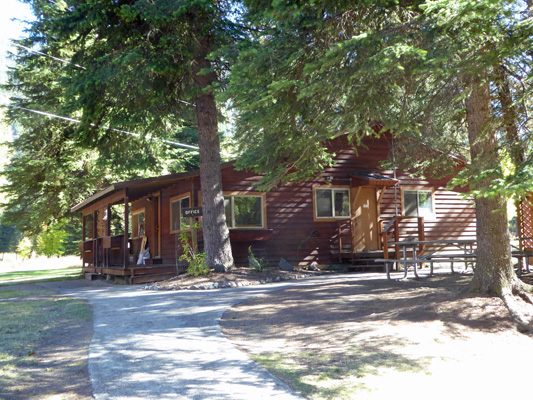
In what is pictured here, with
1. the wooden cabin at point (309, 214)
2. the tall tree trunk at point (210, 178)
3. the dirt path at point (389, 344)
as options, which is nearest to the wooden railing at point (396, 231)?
the wooden cabin at point (309, 214)

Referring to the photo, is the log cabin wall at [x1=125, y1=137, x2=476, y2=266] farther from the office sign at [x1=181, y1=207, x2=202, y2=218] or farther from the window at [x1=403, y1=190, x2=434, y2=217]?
the office sign at [x1=181, y1=207, x2=202, y2=218]

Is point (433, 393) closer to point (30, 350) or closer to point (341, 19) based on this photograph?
point (30, 350)

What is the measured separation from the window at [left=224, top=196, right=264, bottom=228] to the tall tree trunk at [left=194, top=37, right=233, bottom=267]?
167 cm

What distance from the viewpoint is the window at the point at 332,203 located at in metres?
17.1

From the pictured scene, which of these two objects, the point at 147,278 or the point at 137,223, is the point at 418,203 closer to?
the point at 147,278

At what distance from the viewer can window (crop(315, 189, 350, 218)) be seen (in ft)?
56.1

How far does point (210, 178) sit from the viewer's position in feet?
45.5

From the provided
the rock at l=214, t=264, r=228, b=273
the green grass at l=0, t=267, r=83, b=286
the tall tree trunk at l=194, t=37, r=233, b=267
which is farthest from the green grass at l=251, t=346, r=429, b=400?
the green grass at l=0, t=267, r=83, b=286

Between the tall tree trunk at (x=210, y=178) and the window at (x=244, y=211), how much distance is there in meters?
1.67

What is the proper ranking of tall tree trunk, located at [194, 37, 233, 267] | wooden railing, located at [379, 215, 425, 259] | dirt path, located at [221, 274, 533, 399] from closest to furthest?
dirt path, located at [221, 274, 533, 399] < tall tree trunk, located at [194, 37, 233, 267] < wooden railing, located at [379, 215, 425, 259]

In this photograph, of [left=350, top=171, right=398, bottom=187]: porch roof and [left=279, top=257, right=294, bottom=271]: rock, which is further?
[left=350, top=171, right=398, bottom=187]: porch roof

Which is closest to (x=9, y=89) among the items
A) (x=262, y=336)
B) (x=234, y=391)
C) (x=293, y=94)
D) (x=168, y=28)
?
(x=168, y=28)

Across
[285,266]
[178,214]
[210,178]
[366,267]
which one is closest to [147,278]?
[178,214]

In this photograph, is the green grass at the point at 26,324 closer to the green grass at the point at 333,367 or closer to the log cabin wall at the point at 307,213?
the green grass at the point at 333,367
